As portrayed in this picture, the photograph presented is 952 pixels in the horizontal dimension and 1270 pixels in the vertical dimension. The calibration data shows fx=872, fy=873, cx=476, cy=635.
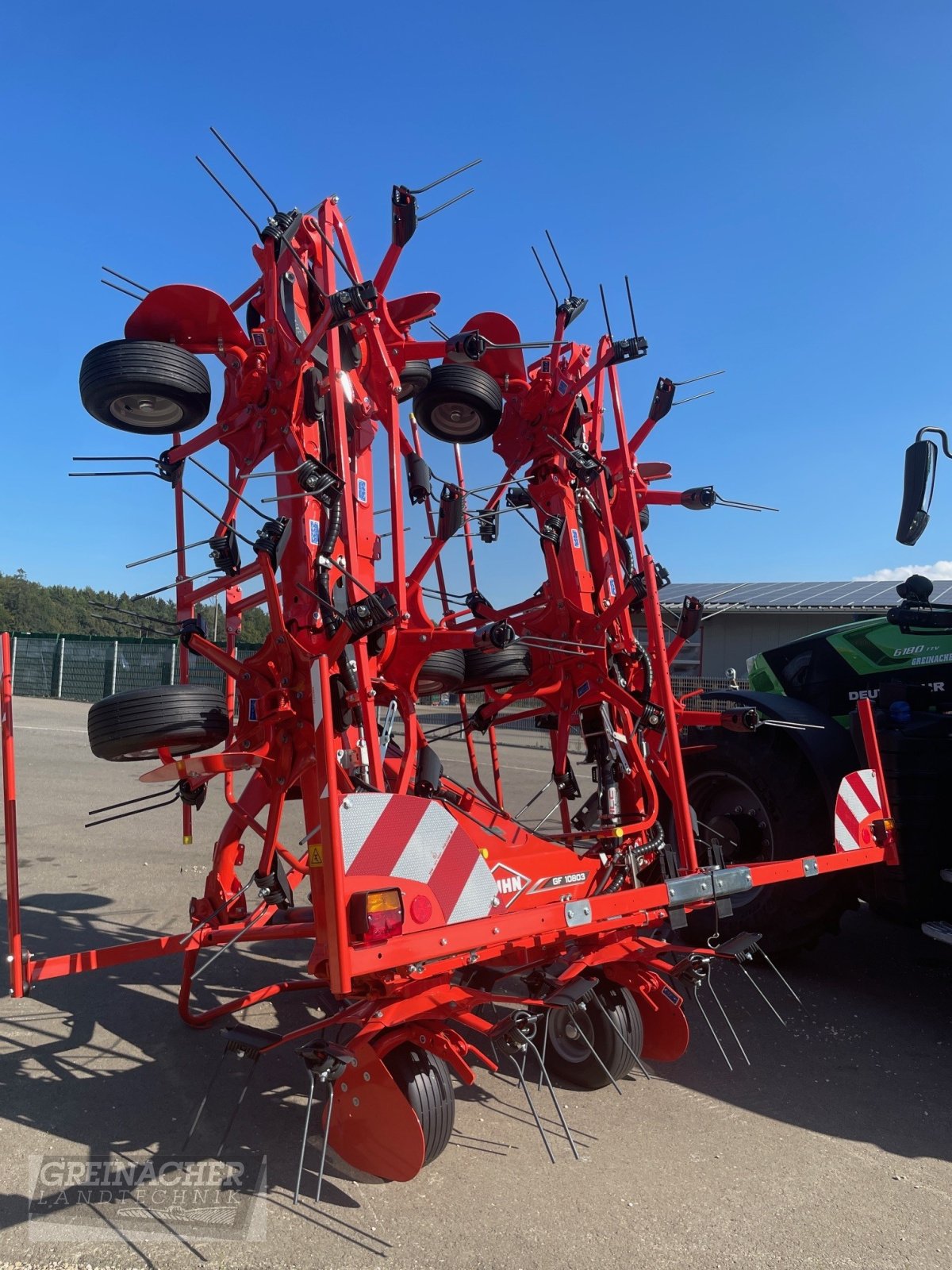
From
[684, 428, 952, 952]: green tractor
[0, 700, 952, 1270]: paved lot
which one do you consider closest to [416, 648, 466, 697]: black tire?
[684, 428, 952, 952]: green tractor

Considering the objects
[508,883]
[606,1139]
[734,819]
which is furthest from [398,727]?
[606,1139]

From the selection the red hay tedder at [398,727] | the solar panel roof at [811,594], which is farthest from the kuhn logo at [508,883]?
the solar panel roof at [811,594]

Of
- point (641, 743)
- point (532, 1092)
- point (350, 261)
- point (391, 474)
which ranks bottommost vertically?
point (532, 1092)

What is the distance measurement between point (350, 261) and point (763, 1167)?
3.96m

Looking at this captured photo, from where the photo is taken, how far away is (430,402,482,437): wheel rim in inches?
167

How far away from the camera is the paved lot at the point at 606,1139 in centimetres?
229

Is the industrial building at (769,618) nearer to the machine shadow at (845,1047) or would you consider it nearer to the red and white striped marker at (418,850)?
the machine shadow at (845,1047)

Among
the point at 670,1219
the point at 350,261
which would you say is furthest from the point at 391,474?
the point at 670,1219

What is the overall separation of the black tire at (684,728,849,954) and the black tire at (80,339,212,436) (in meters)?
3.05

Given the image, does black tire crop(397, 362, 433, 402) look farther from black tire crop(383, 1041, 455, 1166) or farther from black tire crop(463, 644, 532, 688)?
black tire crop(383, 1041, 455, 1166)

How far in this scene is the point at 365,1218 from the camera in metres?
2.42

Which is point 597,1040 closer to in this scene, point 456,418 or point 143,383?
point 456,418

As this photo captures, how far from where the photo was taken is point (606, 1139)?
2.88 m

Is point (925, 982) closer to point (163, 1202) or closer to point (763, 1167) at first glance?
point (763, 1167)
